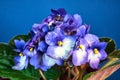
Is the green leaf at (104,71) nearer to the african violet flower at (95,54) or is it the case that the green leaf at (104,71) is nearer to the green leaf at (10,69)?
the african violet flower at (95,54)

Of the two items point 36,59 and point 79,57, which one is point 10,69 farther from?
point 79,57

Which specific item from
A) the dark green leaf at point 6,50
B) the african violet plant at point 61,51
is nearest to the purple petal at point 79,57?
the african violet plant at point 61,51

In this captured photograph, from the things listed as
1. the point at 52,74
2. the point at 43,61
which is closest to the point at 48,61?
the point at 43,61

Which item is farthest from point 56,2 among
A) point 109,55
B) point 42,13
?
point 109,55

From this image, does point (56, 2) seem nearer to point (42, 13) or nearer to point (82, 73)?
point (42, 13)

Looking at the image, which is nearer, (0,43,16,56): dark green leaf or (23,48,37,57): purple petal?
(23,48,37,57): purple petal

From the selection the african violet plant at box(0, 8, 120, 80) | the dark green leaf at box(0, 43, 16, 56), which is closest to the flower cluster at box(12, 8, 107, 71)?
the african violet plant at box(0, 8, 120, 80)

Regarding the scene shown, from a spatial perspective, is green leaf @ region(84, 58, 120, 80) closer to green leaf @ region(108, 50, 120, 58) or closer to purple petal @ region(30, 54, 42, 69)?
green leaf @ region(108, 50, 120, 58)
